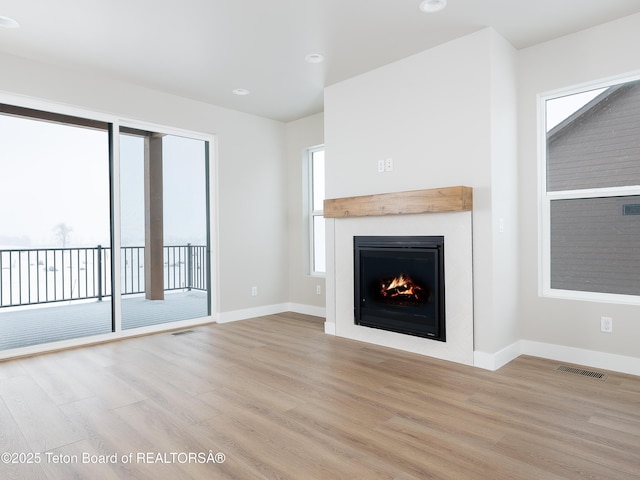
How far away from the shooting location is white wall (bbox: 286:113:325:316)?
5457 mm

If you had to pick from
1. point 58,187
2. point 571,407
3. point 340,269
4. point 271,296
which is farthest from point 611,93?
point 58,187

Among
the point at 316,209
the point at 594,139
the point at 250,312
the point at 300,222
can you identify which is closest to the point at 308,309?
the point at 250,312

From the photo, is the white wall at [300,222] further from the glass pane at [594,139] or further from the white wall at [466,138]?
the glass pane at [594,139]

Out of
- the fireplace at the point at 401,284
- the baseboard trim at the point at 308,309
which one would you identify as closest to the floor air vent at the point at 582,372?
the fireplace at the point at 401,284

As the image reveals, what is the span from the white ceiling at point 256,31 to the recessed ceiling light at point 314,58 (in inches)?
2.4

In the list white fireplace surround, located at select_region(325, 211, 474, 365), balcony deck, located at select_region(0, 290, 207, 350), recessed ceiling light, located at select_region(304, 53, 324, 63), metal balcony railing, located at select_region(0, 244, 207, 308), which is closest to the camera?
white fireplace surround, located at select_region(325, 211, 474, 365)

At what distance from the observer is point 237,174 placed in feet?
17.2

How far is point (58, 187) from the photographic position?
154 inches

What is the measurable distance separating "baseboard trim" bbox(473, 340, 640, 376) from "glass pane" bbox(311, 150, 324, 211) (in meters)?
2.99

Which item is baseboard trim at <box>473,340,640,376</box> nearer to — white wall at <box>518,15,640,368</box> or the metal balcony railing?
white wall at <box>518,15,640,368</box>

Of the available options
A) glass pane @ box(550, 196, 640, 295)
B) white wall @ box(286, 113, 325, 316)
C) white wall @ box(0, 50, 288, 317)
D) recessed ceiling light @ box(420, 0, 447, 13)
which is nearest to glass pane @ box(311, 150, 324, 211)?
white wall @ box(286, 113, 325, 316)

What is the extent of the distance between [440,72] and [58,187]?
12.2ft

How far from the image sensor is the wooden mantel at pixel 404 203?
126 inches

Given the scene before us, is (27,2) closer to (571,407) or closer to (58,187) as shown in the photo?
(58,187)
